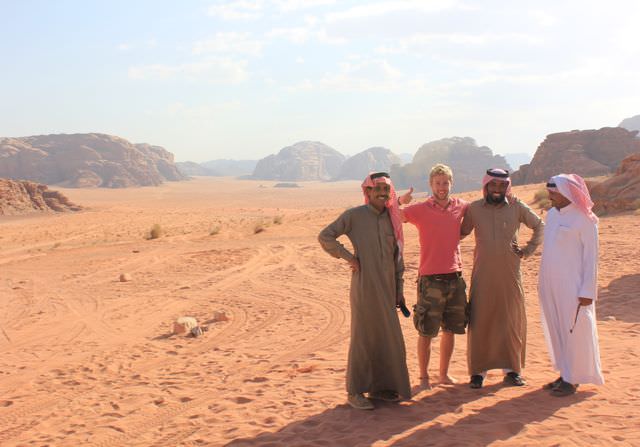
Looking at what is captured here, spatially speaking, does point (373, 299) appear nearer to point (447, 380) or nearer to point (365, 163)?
point (447, 380)

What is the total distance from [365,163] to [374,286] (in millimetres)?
139165

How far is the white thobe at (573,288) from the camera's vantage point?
436 centimetres

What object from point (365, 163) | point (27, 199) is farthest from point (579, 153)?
point (365, 163)

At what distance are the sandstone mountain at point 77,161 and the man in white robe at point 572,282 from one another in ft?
247

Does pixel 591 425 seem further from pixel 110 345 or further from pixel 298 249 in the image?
pixel 298 249

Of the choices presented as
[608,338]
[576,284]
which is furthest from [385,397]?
[608,338]

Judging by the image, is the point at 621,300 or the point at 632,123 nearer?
the point at 621,300

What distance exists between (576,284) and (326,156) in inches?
6842

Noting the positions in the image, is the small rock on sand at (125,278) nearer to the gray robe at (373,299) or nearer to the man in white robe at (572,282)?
the gray robe at (373,299)

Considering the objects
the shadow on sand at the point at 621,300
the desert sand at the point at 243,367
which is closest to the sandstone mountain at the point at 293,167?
the desert sand at the point at 243,367

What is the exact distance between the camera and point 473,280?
15.0 feet

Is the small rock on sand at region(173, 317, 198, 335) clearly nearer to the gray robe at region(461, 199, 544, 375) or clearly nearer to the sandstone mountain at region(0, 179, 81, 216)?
the gray robe at region(461, 199, 544, 375)

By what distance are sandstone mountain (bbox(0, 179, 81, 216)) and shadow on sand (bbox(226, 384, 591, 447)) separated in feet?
97.5

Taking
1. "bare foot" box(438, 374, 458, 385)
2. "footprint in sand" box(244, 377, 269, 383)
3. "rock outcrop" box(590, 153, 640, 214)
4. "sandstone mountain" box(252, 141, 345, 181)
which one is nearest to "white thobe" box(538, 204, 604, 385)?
"bare foot" box(438, 374, 458, 385)
